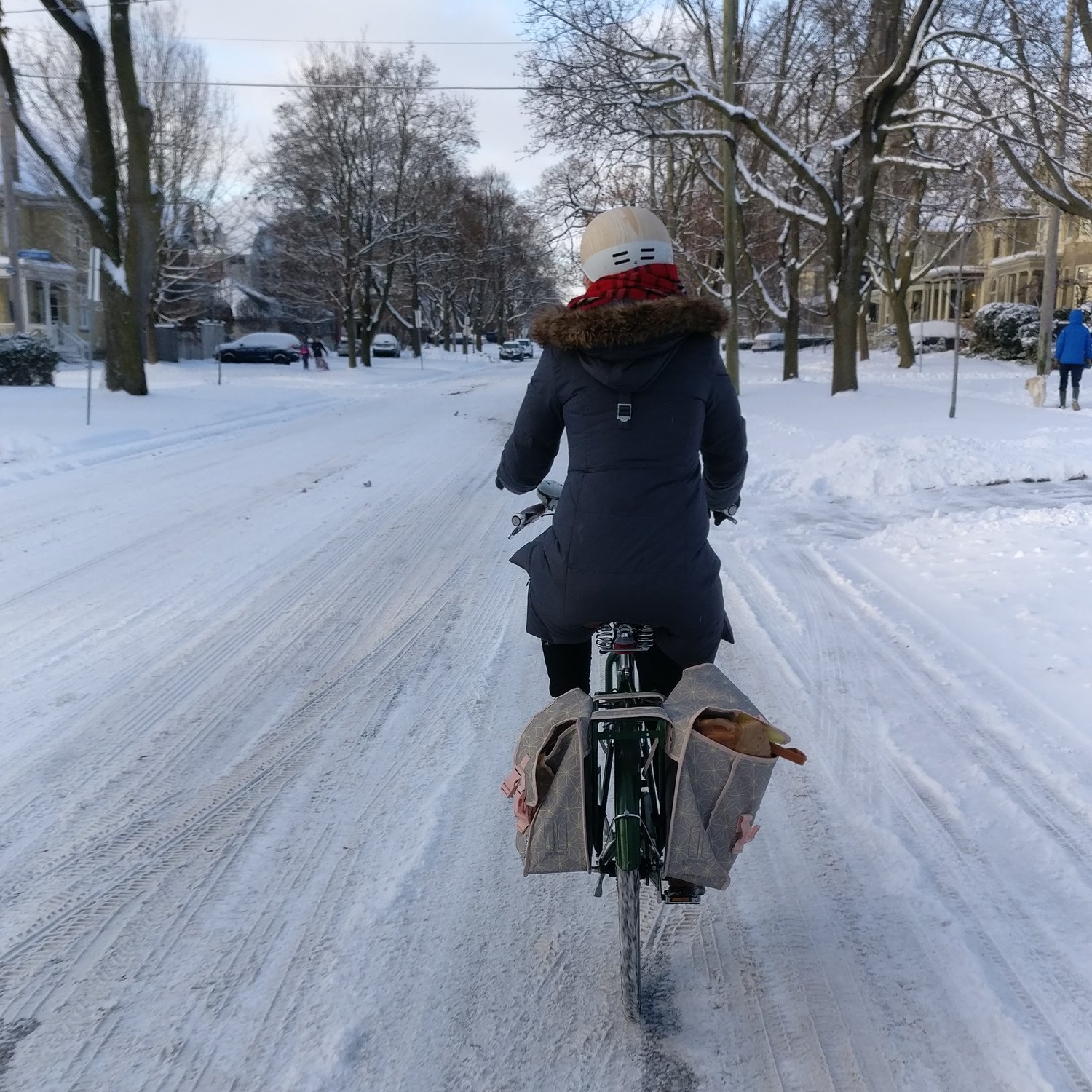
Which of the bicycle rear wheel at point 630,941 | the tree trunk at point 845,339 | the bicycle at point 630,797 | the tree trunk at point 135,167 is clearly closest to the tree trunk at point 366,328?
the tree trunk at point 135,167

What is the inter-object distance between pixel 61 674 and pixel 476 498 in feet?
19.1

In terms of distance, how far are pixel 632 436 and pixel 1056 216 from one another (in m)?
25.3

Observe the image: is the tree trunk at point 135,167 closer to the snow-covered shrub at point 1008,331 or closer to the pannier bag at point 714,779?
the pannier bag at point 714,779

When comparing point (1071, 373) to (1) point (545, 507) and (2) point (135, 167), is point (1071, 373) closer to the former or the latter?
(2) point (135, 167)

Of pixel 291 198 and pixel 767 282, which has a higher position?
pixel 291 198

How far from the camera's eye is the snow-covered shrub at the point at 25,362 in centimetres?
2277

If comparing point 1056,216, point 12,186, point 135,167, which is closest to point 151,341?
point 12,186

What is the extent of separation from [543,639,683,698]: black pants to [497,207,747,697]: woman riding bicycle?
15 cm

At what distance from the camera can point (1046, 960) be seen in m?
2.94

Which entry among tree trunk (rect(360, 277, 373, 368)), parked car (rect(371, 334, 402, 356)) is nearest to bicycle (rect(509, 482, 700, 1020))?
tree trunk (rect(360, 277, 373, 368))

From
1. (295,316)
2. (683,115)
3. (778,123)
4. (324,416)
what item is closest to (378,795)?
(324,416)

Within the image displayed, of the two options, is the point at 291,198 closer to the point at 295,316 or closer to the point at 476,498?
the point at 295,316

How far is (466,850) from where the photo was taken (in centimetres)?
358

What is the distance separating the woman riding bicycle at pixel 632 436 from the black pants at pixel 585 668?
0.15 m
